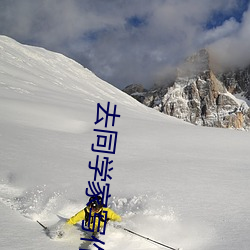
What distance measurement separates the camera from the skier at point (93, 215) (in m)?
5.36

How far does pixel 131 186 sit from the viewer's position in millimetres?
7430

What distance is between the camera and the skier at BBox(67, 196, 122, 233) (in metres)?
5.36

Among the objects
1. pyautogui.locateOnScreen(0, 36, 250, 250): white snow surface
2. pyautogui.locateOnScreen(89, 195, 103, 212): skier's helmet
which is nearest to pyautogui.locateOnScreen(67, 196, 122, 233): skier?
pyautogui.locateOnScreen(89, 195, 103, 212): skier's helmet

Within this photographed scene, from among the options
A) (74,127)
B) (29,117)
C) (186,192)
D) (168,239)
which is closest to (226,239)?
(168,239)

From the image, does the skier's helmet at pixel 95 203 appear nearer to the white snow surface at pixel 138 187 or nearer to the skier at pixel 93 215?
the skier at pixel 93 215

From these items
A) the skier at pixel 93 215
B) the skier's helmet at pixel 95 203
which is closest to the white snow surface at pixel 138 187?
the skier at pixel 93 215

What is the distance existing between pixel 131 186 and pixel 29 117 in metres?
10.2

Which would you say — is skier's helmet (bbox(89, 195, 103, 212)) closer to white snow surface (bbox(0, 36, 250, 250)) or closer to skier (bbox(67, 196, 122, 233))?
skier (bbox(67, 196, 122, 233))

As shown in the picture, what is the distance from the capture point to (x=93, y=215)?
5.44 meters

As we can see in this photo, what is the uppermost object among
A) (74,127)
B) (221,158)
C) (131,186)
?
(74,127)

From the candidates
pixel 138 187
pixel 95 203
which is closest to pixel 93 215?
pixel 95 203

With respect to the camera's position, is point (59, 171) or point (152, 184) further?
point (59, 171)

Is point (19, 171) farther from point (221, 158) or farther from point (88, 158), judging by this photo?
point (221, 158)

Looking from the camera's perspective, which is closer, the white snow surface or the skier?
the white snow surface
